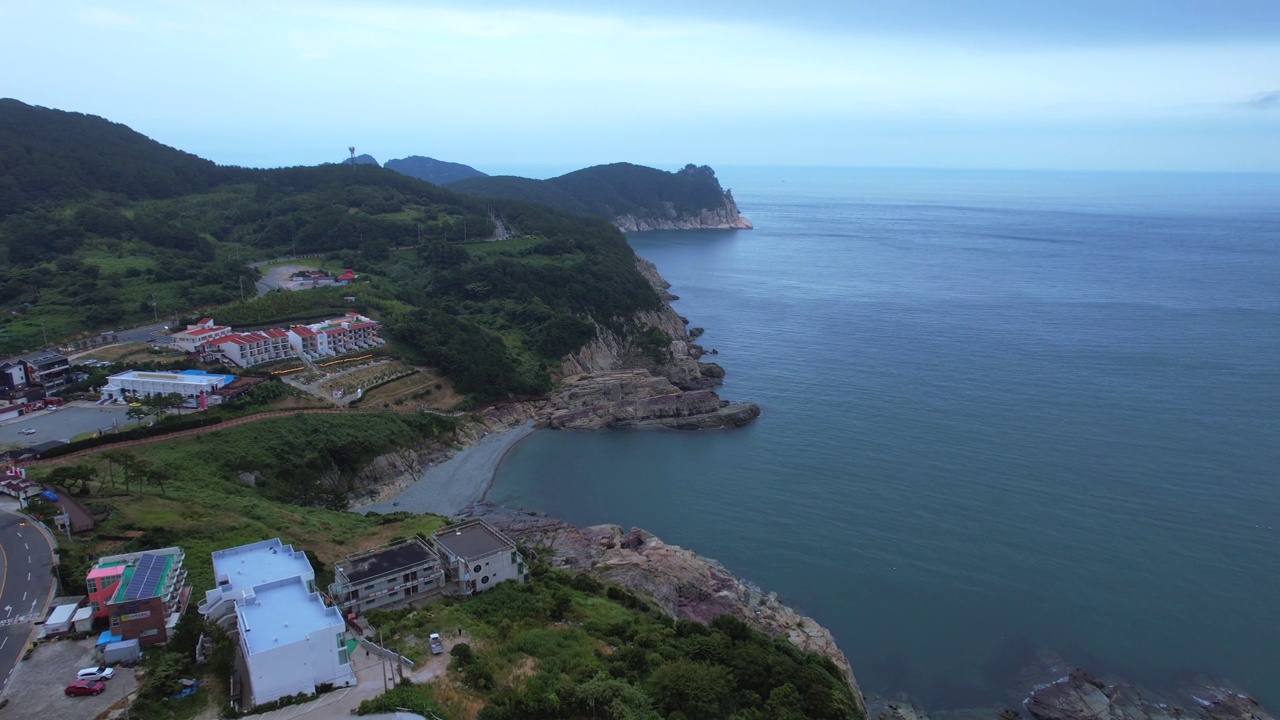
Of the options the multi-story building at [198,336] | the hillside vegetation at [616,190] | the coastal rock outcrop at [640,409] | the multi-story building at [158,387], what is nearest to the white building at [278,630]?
the multi-story building at [158,387]

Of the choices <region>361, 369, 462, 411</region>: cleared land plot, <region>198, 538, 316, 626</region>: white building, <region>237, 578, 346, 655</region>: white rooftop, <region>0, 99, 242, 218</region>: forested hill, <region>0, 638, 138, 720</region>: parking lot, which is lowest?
<region>361, 369, 462, 411</region>: cleared land plot

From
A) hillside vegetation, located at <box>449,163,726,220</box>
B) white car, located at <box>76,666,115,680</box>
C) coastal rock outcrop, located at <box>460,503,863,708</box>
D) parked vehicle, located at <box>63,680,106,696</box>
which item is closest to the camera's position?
parked vehicle, located at <box>63,680,106,696</box>

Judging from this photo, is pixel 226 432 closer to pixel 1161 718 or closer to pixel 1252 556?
pixel 1161 718

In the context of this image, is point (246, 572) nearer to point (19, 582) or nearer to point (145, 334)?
point (19, 582)

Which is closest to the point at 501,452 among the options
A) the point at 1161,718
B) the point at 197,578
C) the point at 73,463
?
the point at 73,463

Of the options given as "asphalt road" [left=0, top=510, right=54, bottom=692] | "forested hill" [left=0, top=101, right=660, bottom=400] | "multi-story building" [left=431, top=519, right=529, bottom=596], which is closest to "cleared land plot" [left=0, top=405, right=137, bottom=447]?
"forested hill" [left=0, top=101, right=660, bottom=400]

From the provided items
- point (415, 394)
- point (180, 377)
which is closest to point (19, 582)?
point (180, 377)

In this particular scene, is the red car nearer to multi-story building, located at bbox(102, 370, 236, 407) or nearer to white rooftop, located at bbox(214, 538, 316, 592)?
white rooftop, located at bbox(214, 538, 316, 592)

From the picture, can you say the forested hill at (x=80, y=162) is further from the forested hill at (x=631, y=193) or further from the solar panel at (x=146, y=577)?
the solar panel at (x=146, y=577)
